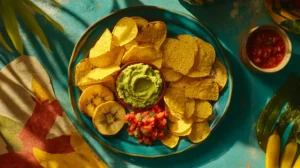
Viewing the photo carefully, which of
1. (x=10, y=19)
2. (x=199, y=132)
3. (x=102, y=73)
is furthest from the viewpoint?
(x=199, y=132)

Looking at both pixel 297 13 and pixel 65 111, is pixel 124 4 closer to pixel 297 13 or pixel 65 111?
pixel 65 111

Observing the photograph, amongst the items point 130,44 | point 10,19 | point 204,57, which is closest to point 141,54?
point 130,44

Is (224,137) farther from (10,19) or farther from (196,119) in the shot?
(10,19)

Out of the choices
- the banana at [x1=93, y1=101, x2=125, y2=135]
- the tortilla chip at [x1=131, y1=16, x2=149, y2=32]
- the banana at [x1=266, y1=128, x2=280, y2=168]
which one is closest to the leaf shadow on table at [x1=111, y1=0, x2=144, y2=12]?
the tortilla chip at [x1=131, y1=16, x2=149, y2=32]

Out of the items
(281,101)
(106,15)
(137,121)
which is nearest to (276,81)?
(281,101)

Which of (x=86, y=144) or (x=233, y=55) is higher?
(x=233, y=55)

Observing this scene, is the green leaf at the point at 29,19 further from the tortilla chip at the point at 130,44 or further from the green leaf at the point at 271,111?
the green leaf at the point at 271,111

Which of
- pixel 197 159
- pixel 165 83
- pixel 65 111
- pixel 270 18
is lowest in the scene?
pixel 197 159
